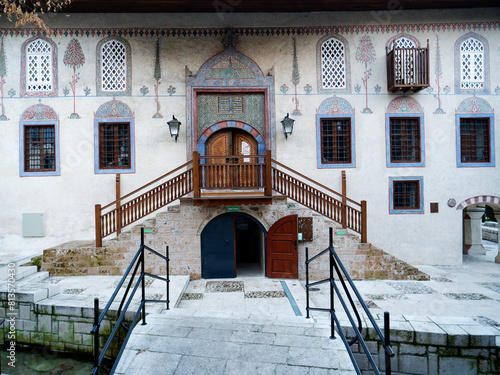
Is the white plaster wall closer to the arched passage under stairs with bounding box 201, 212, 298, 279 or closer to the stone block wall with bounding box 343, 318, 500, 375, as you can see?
the arched passage under stairs with bounding box 201, 212, 298, 279

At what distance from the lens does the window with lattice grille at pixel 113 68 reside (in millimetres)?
9570

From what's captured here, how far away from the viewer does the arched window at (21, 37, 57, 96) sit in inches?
372

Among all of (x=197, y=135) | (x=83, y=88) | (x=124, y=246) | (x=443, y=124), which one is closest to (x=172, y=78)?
(x=197, y=135)

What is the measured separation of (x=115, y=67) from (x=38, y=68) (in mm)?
2522

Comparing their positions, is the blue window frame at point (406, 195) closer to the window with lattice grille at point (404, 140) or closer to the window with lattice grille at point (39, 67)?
the window with lattice grille at point (404, 140)

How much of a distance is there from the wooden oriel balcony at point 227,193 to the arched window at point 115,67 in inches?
154

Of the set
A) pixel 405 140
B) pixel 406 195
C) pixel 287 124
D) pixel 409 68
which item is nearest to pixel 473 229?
pixel 406 195

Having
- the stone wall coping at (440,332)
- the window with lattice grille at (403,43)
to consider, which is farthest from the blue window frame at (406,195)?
the stone wall coping at (440,332)

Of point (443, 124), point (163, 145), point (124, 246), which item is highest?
point (443, 124)

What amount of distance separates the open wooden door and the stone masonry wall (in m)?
0.19

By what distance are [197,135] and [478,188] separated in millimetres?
9859

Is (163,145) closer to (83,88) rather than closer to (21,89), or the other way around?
(83,88)

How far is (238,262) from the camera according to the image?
407 inches

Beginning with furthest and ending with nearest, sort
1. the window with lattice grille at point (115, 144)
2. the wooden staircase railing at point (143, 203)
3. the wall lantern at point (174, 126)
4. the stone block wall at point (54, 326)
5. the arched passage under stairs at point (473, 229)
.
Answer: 1. the arched passage under stairs at point (473, 229)
2. the window with lattice grille at point (115, 144)
3. the wall lantern at point (174, 126)
4. the wooden staircase railing at point (143, 203)
5. the stone block wall at point (54, 326)
